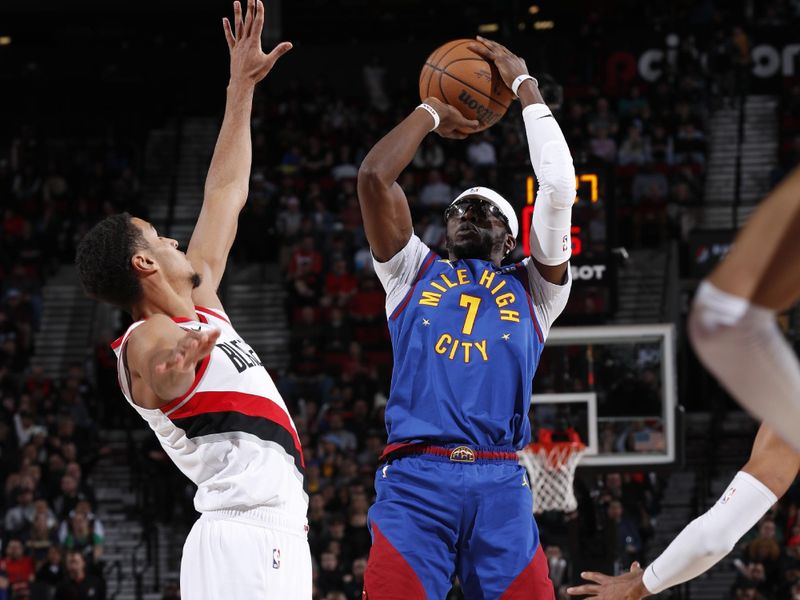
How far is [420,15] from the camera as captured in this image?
25.2 meters

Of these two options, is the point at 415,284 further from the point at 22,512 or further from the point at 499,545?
the point at 22,512

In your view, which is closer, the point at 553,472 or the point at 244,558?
the point at 244,558

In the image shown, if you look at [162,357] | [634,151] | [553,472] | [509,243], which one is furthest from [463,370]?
[634,151]

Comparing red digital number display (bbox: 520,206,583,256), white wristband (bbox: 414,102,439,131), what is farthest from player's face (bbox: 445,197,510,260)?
→ red digital number display (bbox: 520,206,583,256)

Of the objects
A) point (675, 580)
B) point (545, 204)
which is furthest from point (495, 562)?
point (545, 204)

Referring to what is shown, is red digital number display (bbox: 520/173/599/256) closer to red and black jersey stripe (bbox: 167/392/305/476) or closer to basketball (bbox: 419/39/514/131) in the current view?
basketball (bbox: 419/39/514/131)

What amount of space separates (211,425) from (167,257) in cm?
68

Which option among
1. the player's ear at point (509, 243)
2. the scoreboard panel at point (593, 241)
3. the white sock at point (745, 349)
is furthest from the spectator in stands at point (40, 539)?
the white sock at point (745, 349)

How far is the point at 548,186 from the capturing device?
5.32 metres

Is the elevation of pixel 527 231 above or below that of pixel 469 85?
below

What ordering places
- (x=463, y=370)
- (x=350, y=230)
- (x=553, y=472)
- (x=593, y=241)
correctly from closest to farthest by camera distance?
(x=463, y=370), (x=553, y=472), (x=593, y=241), (x=350, y=230)

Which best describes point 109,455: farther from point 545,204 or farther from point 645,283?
point 545,204

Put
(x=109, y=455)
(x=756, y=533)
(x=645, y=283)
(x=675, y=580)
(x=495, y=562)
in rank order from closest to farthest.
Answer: (x=495, y=562), (x=675, y=580), (x=756, y=533), (x=109, y=455), (x=645, y=283)

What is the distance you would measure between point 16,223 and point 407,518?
17.8m
